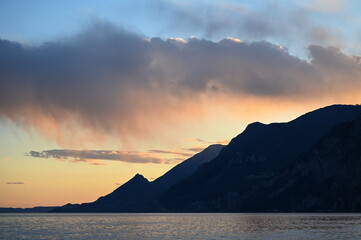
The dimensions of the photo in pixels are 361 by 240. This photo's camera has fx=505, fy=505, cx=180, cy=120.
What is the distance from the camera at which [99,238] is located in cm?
14438

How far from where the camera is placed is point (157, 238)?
141000 millimetres

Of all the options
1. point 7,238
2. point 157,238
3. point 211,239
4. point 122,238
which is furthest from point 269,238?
point 7,238

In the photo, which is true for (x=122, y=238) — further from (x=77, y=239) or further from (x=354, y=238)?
(x=354, y=238)

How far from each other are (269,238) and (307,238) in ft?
32.2

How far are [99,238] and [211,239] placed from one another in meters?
33.1

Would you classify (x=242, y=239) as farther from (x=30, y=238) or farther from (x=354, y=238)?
(x=30, y=238)

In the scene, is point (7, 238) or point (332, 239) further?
point (7, 238)

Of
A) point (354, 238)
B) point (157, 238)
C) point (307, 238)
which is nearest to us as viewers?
point (354, 238)

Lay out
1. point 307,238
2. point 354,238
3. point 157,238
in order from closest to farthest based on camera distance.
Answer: point 354,238, point 307,238, point 157,238

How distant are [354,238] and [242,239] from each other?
1111 inches

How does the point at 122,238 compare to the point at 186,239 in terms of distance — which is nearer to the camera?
the point at 186,239

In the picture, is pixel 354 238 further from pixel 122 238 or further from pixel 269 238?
pixel 122 238

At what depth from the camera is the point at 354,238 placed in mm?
123812

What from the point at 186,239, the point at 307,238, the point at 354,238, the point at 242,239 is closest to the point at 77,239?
the point at 186,239
